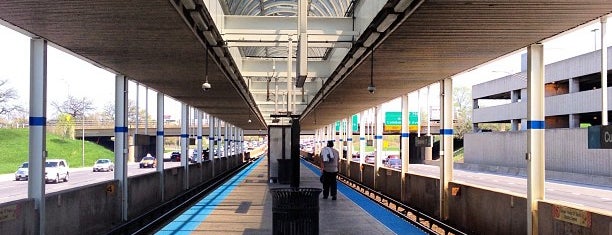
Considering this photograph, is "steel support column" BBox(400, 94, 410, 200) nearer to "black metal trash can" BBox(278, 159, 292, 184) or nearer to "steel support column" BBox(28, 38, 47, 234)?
"black metal trash can" BBox(278, 159, 292, 184)

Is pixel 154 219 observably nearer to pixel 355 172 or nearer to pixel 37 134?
pixel 37 134

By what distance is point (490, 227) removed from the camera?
12.0 m

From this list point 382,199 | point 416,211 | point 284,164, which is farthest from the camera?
point 284,164

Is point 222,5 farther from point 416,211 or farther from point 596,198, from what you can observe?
point 596,198

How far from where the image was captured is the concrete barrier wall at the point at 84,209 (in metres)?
11.0

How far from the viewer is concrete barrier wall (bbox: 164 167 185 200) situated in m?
21.7

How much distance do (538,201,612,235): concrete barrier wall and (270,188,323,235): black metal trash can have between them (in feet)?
11.7

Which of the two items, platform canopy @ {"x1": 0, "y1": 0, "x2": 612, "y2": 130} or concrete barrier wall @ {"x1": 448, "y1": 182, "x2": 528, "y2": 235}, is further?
concrete barrier wall @ {"x1": 448, "y1": 182, "x2": 528, "y2": 235}

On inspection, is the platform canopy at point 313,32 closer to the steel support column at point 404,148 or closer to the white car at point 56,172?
the steel support column at point 404,148

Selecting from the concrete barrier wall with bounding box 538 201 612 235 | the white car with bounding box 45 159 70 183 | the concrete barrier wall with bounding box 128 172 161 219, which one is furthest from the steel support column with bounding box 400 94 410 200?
the white car with bounding box 45 159 70 183

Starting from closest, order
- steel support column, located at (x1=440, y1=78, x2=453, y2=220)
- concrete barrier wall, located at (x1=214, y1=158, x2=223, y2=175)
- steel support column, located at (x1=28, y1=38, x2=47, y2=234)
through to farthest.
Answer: steel support column, located at (x1=28, y1=38, x2=47, y2=234) → steel support column, located at (x1=440, y1=78, x2=453, y2=220) → concrete barrier wall, located at (x1=214, y1=158, x2=223, y2=175)

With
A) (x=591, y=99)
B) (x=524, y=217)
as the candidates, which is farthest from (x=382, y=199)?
(x=591, y=99)

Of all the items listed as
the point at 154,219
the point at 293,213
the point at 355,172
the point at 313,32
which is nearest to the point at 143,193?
the point at 154,219

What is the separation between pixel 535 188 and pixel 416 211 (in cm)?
668
